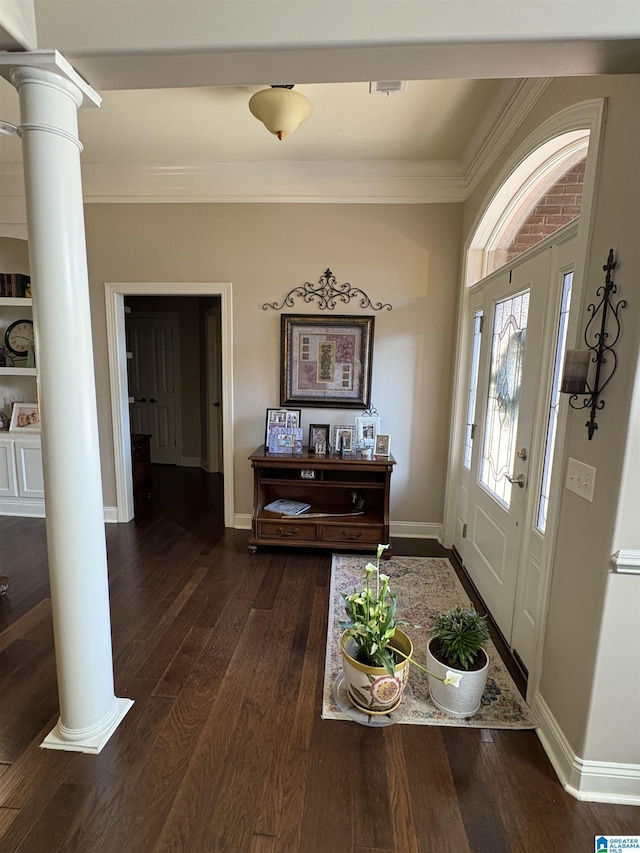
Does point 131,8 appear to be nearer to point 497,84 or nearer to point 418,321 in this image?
point 497,84

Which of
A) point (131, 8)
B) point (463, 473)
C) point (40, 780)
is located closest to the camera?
point (131, 8)

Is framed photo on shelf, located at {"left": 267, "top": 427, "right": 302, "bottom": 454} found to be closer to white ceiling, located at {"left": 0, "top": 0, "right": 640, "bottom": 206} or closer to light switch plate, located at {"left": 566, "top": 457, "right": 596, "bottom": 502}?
light switch plate, located at {"left": 566, "top": 457, "right": 596, "bottom": 502}

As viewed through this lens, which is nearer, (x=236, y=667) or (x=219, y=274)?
(x=236, y=667)

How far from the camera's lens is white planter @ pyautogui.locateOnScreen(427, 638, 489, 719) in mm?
1736

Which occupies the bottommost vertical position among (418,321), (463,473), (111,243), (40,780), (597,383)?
(40,780)

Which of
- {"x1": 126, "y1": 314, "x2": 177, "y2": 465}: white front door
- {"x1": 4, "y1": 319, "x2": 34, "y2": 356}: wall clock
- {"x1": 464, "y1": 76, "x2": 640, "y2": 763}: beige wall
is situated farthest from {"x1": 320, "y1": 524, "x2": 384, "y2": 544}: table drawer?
{"x1": 126, "y1": 314, "x2": 177, "y2": 465}: white front door

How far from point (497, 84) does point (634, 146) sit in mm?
1302

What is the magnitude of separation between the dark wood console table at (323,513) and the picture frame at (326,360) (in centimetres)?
49

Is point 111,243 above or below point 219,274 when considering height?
above

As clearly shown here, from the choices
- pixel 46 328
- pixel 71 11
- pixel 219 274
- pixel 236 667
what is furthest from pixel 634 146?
pixel 219 274

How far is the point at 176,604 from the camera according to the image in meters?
2.59

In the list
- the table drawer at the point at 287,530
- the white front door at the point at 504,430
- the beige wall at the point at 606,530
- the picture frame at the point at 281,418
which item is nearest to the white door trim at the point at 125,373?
the picture frame at the point at 281,418

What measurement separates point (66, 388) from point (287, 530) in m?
2.15

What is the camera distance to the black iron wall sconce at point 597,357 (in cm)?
138
